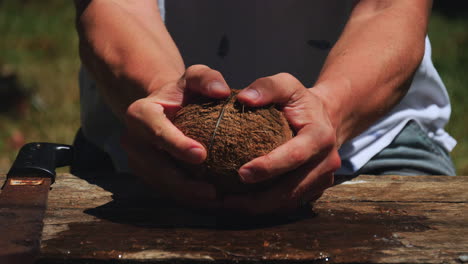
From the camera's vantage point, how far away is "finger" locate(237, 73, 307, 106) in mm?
1608

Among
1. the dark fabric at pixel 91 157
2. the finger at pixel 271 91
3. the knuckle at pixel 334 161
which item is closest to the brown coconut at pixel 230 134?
the finger at pixel 271 91

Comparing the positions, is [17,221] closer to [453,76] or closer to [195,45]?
[195,45]

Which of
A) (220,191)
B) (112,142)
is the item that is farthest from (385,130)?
(112,142)

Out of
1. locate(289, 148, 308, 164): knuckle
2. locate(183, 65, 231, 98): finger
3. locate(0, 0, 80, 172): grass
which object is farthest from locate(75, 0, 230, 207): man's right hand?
locate(0, 0, 80, 172): grass

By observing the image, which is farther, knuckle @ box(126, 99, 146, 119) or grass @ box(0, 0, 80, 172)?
grass @ box(0, 0, 80, 172)

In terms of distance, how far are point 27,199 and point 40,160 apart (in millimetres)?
→ 276

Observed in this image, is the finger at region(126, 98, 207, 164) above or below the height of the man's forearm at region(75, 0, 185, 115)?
below

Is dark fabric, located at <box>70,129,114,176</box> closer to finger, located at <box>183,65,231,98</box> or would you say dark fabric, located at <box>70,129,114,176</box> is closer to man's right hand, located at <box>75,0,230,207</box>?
man's right hand, located at <box>75,0,230,207</box>

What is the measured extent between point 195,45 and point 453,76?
4.30 meters

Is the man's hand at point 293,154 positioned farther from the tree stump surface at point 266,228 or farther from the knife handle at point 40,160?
the knife handle at point 40,160

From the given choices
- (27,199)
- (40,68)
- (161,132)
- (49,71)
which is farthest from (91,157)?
(40,68)

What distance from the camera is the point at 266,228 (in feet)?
5.41

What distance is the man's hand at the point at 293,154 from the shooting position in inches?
61.4

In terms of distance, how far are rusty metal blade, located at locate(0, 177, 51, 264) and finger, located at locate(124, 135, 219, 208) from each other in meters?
0.29
